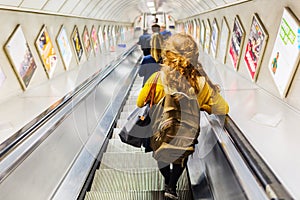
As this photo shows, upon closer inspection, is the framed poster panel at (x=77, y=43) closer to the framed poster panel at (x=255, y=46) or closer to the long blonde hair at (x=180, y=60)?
the framed poster panel at (x=255, y=46)

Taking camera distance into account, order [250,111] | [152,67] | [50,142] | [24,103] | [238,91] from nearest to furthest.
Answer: [50,142]
[152,67]
[250,111]
[24,103]
[238,91]

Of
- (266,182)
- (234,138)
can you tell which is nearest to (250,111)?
(234,138)

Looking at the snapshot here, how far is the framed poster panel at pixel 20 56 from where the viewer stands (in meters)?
3.54

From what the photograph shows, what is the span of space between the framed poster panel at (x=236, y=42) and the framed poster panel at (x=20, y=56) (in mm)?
3813

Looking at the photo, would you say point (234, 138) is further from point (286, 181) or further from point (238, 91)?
point (238, 91)

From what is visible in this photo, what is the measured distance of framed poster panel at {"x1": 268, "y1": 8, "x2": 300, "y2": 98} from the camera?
9.37 feet

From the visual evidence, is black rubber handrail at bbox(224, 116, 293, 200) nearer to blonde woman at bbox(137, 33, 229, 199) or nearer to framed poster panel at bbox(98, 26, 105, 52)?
blonde woman at bbox(137, 33, 229, 199)

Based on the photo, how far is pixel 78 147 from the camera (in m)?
2.88

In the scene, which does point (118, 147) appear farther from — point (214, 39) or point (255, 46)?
point (214, 39)

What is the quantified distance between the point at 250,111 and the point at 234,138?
4.80ft

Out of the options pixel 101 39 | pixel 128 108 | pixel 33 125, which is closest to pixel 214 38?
pixel 128 108

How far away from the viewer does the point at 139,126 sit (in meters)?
1.89

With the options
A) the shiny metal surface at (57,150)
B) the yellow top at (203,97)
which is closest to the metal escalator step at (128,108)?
the shiny metal surface at (57,150)

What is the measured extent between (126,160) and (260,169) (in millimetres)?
1787
